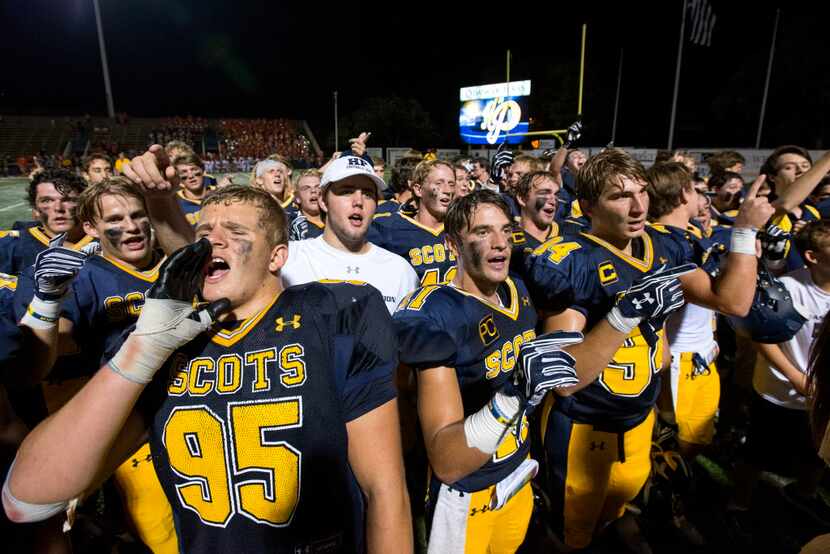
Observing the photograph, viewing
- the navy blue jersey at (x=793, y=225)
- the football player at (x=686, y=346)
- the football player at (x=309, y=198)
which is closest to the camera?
the football player at (x=686, y=346)

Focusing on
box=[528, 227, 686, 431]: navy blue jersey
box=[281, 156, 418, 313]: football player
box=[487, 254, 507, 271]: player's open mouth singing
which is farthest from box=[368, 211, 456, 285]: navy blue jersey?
box=[487, 254, 507, 271]: player's open mouth singing

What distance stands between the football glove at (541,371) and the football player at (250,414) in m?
0.49

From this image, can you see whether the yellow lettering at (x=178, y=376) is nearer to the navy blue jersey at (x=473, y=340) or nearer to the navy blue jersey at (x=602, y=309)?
the navy blue jersey at (x=473, y=340)

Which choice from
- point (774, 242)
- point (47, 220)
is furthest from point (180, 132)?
point (774, 242)

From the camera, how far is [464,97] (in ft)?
98.5

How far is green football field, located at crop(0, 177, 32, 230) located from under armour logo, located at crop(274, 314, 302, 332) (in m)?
13.5

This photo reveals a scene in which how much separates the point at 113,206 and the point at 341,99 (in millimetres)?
60183

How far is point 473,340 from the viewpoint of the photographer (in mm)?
2258

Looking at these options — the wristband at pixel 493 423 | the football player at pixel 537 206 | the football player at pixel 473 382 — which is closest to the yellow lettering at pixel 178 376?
the football player at pixel 473 382

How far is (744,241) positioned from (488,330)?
1566mm

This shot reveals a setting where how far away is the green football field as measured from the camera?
14852 millimetres

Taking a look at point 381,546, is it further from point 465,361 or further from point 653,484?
point 653,484

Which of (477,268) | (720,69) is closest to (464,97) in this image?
(720,69)

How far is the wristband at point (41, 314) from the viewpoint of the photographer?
233 centimetres
